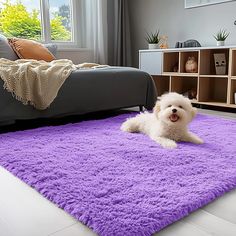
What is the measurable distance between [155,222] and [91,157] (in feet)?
2.22

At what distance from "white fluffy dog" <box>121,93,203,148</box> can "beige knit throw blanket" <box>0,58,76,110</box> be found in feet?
2.63

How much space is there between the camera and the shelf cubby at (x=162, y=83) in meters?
3.81

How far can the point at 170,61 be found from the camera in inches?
141

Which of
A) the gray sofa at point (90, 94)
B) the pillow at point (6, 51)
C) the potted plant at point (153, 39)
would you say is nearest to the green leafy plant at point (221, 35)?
the potted plant at point (153, 39)

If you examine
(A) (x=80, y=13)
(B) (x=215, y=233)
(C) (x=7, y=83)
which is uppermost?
(A) (x=80, y=13)

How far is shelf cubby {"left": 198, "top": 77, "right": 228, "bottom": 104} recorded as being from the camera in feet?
10.7

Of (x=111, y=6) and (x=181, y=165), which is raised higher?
(x=111, y=6)

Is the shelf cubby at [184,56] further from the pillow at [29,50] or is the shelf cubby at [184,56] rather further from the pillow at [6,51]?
the pillow at [6,51]

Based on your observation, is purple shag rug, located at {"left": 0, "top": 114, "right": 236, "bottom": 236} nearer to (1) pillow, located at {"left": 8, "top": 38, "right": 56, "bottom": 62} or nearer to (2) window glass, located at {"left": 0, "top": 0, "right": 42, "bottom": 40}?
(1) pillow, located at {"left": 8, "top": 38, "right": 56, "bottom": 62}

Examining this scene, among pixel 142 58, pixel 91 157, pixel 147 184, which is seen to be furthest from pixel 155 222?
pixel 142 58

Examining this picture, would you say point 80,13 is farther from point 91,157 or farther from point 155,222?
point 155,222

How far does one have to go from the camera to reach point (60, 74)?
7.50 feet

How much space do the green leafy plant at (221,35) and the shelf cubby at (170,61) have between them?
49 centimetres

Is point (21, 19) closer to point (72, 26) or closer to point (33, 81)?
point (72, 26)
